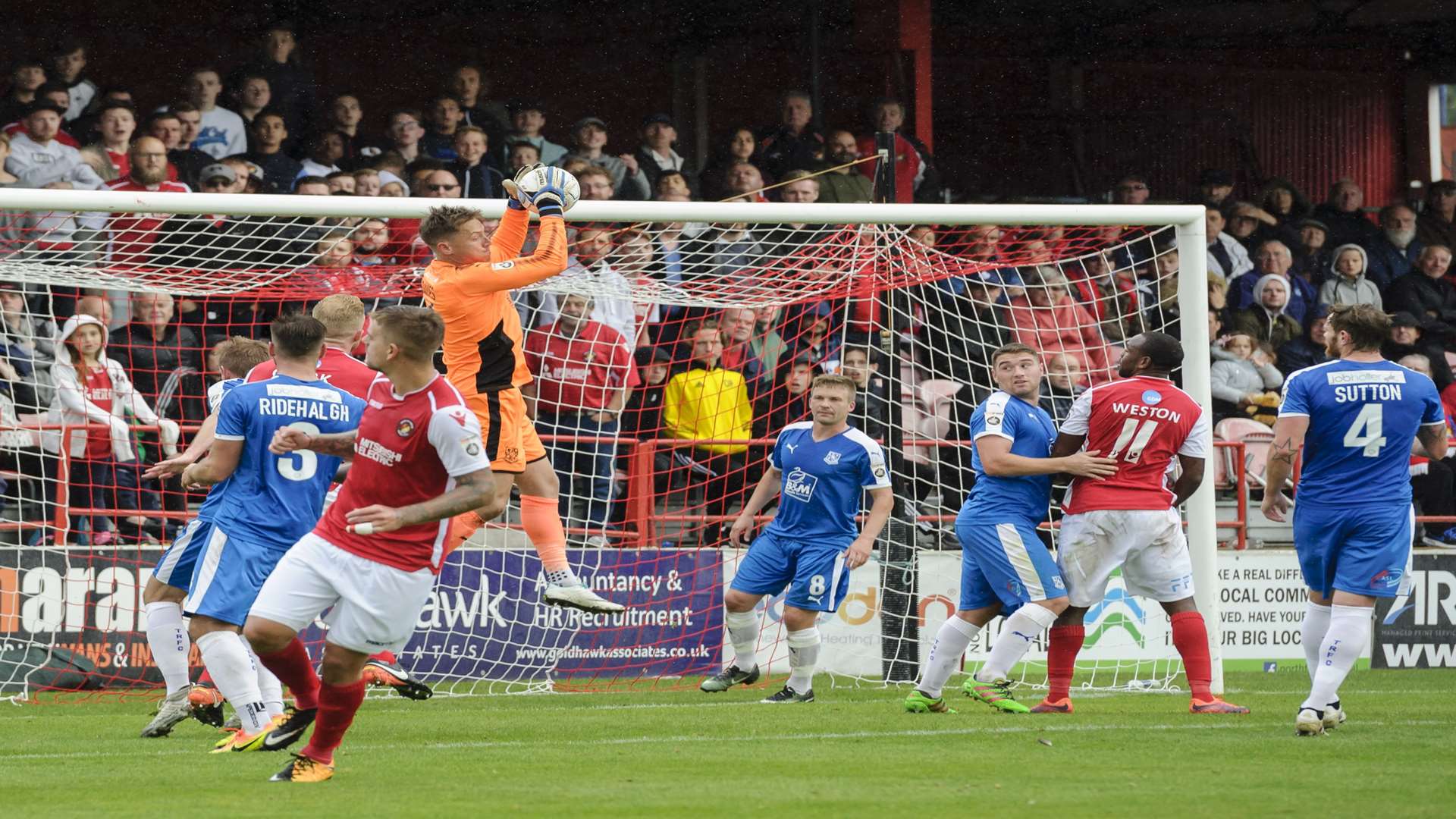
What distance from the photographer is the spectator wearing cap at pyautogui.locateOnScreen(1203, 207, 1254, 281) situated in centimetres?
1808

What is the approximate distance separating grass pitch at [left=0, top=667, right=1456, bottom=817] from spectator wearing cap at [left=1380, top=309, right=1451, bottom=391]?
22.7 ft

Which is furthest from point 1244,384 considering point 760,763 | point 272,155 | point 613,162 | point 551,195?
point 760,763

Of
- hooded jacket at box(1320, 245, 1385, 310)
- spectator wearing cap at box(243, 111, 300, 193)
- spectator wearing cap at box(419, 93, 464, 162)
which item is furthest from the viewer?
hooded jacket at box(1320, 245, 1385, 310)

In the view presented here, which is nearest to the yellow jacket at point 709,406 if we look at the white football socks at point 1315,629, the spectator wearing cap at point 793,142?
the spectator wearing cap at point 793,142

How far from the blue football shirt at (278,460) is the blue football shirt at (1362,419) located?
441 cm

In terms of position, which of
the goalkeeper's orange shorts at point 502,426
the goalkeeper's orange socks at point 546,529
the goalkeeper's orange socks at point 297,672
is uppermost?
the goalkeeper's orange shorts at point 502,426

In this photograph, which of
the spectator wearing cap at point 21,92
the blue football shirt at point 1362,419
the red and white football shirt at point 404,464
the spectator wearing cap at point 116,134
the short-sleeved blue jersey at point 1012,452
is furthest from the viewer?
the spectator wearing cap at point 21,92

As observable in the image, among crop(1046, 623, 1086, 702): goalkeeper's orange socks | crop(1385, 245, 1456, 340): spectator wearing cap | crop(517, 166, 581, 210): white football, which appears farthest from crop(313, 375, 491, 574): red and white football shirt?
crop(1385, 245, 1456, 340): spectator wearing cap

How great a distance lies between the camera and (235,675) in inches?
304

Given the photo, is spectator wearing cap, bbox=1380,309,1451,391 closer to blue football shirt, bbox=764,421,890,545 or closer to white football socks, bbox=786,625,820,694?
blue football shirt, bbox=764,421,890,545

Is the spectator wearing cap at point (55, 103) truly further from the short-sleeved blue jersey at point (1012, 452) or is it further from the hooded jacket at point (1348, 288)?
the hooded jacket at point (1348, 288)

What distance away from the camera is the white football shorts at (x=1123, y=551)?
945 cm

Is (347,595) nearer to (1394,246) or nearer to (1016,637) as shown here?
(1016,637)

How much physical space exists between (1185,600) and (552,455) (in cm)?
531
